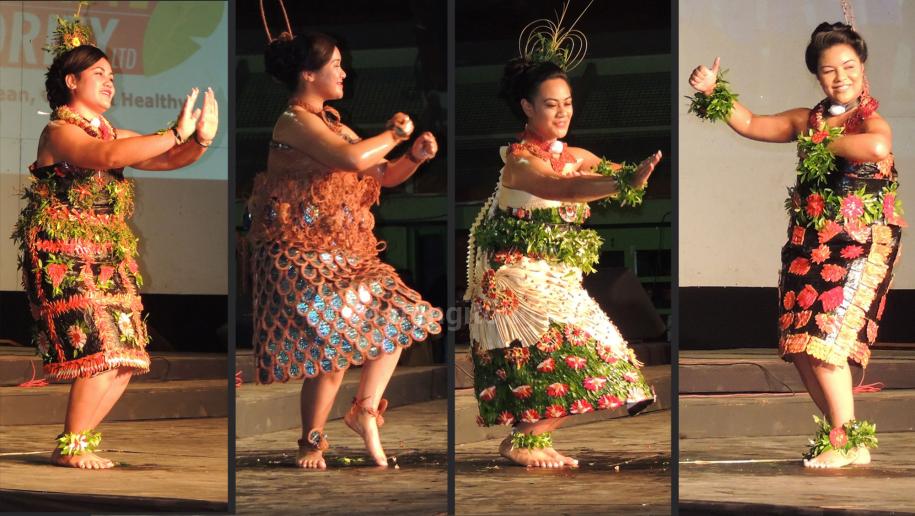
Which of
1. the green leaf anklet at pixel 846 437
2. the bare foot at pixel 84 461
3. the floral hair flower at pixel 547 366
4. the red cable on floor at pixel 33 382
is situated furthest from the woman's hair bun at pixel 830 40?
the red cable on floor at pixel 33 382

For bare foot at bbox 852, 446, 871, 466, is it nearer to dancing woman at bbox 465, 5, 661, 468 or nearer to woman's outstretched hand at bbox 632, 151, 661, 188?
dancing woman at bbox 465, 5, 661, 468

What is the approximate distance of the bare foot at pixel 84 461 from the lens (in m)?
5.16

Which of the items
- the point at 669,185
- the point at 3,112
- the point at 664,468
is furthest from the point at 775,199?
the point at 3,112

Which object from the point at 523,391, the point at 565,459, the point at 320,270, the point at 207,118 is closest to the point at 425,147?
the point at 320,270

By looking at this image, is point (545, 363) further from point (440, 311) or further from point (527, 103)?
point (527, 103)

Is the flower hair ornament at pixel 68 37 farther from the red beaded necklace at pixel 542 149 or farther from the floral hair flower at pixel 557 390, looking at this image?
the floral hair flower at pixel 557 390

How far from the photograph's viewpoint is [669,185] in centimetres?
457

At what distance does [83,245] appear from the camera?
513 centimetres

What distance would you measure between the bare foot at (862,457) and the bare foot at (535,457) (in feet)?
3.59

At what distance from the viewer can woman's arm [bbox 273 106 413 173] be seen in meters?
4.49

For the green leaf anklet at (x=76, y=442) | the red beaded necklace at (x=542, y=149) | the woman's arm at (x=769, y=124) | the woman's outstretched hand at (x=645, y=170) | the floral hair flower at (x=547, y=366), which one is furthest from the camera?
the green leaf anklet at (x=76, y=442)

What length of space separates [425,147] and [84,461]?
5.77ft

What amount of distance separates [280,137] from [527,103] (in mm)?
810

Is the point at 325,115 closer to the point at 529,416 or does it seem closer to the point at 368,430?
the point at 368,430
